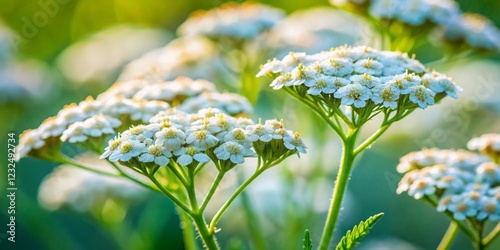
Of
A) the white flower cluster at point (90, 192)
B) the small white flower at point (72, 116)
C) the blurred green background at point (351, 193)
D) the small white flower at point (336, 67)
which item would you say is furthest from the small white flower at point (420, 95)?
the white flower cluster at point (90, 192)

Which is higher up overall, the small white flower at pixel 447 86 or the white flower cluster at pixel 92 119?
the white flower cluster at pixel 92 119

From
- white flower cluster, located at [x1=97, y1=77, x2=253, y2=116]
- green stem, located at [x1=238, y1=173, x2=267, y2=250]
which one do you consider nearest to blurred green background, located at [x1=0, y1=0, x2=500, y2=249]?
green stem, located at [x1=238, y1=173, x2=267, y2=250]

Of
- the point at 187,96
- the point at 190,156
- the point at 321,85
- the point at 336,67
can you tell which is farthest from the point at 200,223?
the point at 187,96

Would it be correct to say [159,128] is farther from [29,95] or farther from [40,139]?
[29,95]

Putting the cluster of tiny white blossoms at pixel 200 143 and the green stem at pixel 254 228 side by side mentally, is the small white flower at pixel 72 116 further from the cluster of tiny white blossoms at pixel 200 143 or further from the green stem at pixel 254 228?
the green stem at pixel 254 228

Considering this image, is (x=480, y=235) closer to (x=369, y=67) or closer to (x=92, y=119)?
A: (x=369, y=67)
